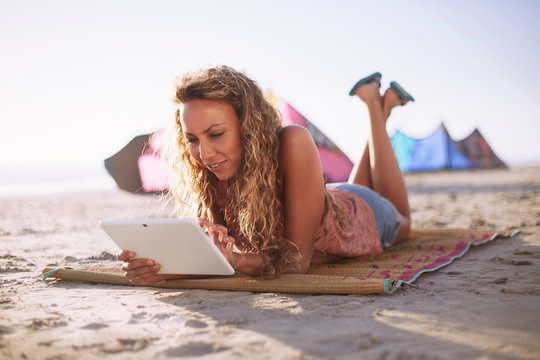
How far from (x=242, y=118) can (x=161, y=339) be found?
3.58 ft

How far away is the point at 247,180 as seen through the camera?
6.80 ft

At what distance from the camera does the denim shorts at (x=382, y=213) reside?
2975 millimetres

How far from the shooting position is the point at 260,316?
1571 millimetres

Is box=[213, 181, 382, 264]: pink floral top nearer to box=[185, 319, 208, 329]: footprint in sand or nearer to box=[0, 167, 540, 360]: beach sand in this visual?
box=[0, 167, 540, 360]: beach sand

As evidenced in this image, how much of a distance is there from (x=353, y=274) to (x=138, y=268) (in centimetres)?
108

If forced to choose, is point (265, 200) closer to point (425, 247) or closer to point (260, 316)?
point (260, 316)

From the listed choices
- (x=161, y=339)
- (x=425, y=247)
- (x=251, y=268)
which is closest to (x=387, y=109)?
(x=425, y=247)

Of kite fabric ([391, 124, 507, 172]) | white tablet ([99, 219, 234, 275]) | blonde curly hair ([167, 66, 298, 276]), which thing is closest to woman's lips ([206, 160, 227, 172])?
blonde curly hair ([167, 66, 298, 276])

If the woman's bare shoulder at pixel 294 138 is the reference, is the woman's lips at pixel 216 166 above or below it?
below

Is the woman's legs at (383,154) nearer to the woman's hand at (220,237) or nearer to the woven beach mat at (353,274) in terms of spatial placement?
the woven beach mat at (353,274)

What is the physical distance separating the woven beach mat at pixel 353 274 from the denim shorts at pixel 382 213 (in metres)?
0.11

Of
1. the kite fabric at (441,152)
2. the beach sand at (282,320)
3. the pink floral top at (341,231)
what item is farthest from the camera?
the kite fabric at (441,152)

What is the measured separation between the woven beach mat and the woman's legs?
40 cm

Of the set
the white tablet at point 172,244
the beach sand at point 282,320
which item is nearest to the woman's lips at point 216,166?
the white tablet at point 172,244
